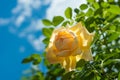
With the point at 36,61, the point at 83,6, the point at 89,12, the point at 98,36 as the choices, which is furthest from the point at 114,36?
the point at 36,61

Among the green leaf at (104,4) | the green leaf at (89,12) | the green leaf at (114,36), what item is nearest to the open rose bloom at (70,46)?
the green leaf at (114,36)

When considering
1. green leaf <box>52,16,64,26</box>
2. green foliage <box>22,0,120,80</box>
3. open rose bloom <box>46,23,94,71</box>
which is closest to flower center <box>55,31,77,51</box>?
open rose bloom <box>46,23,94,71</box>

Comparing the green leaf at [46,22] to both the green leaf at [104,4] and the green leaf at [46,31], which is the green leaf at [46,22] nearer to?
the green leaf at [46,31]

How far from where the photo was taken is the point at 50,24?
2119 millimetres

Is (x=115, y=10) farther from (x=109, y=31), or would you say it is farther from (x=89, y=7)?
(x=89, y=7)

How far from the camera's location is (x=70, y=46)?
59.9 inches

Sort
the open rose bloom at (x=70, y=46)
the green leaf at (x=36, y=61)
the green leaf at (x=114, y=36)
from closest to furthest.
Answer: the open rose bloom at (x=70, y=46) → the green leaf at (x=114, y=36) → the green leaf at (x=36, y=61)

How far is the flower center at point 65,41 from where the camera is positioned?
1.52 m

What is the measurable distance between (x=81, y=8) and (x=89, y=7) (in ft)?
0.24

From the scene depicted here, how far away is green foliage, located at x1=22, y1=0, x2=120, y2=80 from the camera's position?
179 cm

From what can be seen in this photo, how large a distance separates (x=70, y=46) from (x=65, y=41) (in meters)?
0.03

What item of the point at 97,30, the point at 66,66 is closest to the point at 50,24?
the point at 97,30

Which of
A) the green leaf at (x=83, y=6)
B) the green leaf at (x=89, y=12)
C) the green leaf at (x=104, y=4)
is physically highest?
the green leaf at (x=83, y=6)

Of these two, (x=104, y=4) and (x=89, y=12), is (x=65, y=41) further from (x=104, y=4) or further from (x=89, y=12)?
(x=104, y=4)
